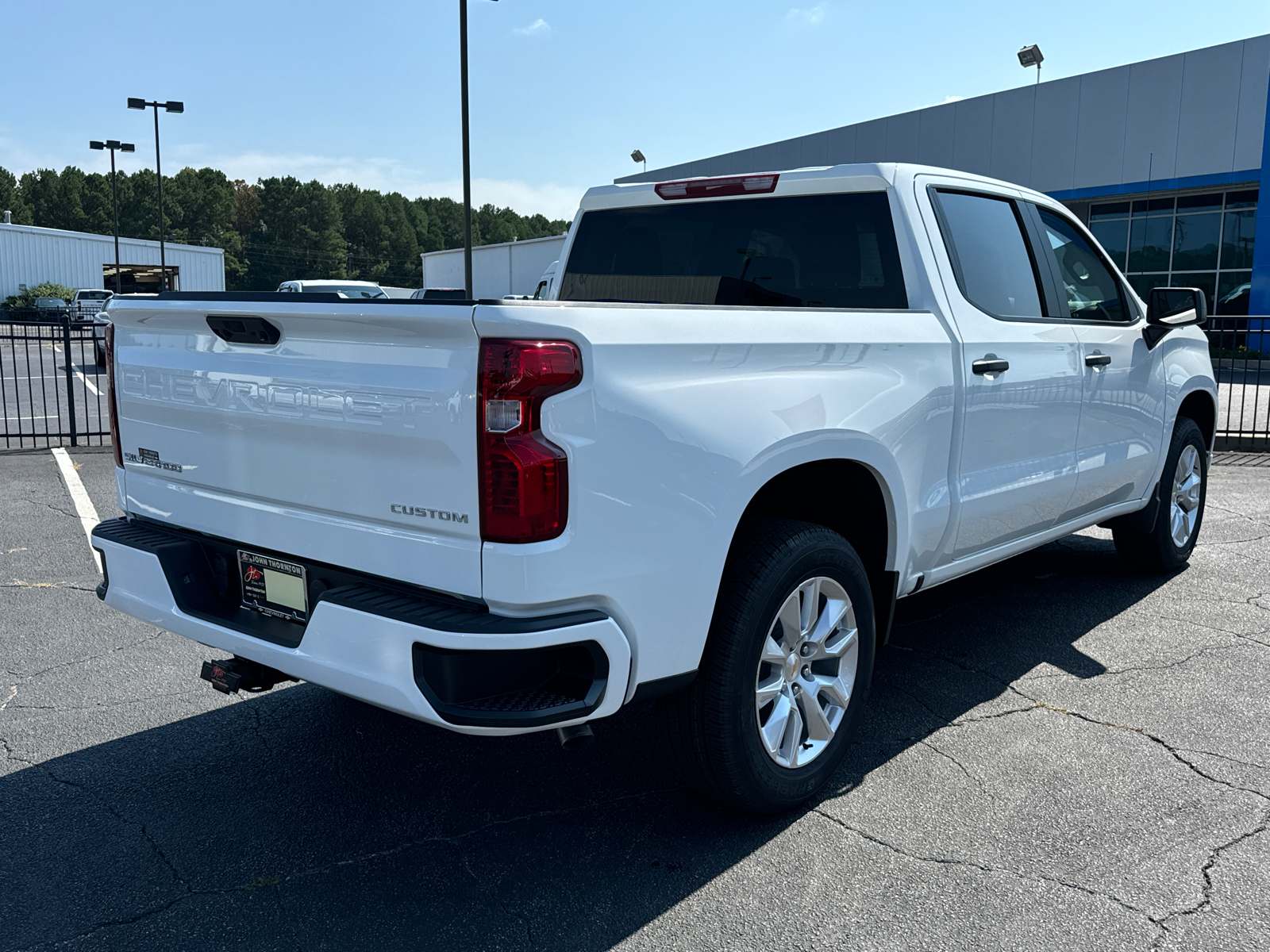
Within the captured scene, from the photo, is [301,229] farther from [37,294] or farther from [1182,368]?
[1182,368]

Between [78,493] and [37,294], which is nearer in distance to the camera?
[78,493]

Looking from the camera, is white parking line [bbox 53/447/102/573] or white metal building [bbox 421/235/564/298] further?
white metal building [bbox 421/235/564/298]

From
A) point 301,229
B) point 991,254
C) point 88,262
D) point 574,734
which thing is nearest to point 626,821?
point 574,734

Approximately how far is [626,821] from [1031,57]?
3047cm

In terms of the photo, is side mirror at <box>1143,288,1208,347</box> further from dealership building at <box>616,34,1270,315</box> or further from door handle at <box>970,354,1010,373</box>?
dealership building at <box>616,34,1270,315</box>

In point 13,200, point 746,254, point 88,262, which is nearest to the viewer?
point 746,254

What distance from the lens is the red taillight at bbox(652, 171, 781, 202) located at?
4.25 m

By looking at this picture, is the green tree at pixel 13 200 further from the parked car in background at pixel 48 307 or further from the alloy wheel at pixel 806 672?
the alloy wheel at pixel 806 672

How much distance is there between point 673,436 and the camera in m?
2.68

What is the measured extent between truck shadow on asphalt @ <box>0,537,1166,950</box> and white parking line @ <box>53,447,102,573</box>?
3.20 metres

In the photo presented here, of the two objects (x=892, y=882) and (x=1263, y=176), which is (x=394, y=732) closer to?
(x=892, y=882)

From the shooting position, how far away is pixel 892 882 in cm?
292

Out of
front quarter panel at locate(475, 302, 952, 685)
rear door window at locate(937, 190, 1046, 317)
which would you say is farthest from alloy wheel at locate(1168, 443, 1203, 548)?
front quarter panel at locate(475, 302, 952, 685)

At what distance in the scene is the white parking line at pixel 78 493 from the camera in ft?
24.6
